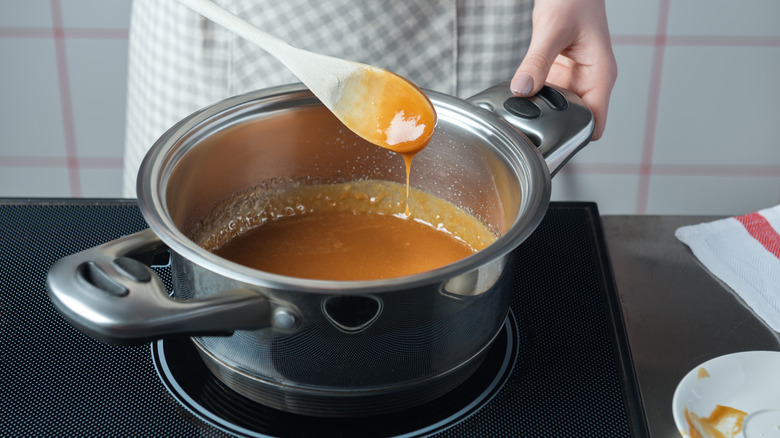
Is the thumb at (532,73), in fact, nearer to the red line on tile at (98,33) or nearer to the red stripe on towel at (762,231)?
the red stripe on towel at (762,231)

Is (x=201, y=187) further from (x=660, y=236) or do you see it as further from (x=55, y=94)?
(x=55, y=94)

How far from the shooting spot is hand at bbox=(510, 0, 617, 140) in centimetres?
86

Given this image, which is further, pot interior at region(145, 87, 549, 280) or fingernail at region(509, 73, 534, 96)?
fingernail at region(509, 73, 534, 96)

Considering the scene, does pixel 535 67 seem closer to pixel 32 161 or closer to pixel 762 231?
pixel 762 231

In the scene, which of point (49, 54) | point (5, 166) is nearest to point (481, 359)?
point (49, 54)

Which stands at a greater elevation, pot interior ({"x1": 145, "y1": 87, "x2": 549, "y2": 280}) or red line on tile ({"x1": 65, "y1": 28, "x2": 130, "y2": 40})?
pot interior ({"x1": 145, "y1": 87, "x2": 549, "y2": 280})

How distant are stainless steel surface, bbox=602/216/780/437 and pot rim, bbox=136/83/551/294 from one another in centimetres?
19

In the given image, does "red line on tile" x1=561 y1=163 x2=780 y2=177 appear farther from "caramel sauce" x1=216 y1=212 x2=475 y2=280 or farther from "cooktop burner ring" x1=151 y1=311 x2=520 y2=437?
"cooktop burner ring" x1=151 y1=311 x2=520 y2=437

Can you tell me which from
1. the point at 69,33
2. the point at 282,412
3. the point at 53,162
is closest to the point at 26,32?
the point at 69,33

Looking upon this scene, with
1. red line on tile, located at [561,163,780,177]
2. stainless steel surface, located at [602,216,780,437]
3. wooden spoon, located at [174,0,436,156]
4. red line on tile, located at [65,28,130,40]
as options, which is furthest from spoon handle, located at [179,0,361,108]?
red line on tile, located at [561,163,780,177]

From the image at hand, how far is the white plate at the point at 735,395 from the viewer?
60cm

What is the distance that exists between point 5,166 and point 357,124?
1326 millimetres

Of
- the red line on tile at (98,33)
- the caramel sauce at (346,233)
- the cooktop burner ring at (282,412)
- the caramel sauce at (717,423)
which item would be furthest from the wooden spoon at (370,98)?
the red line on tile at (98,33)

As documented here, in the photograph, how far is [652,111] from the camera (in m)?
1.69
